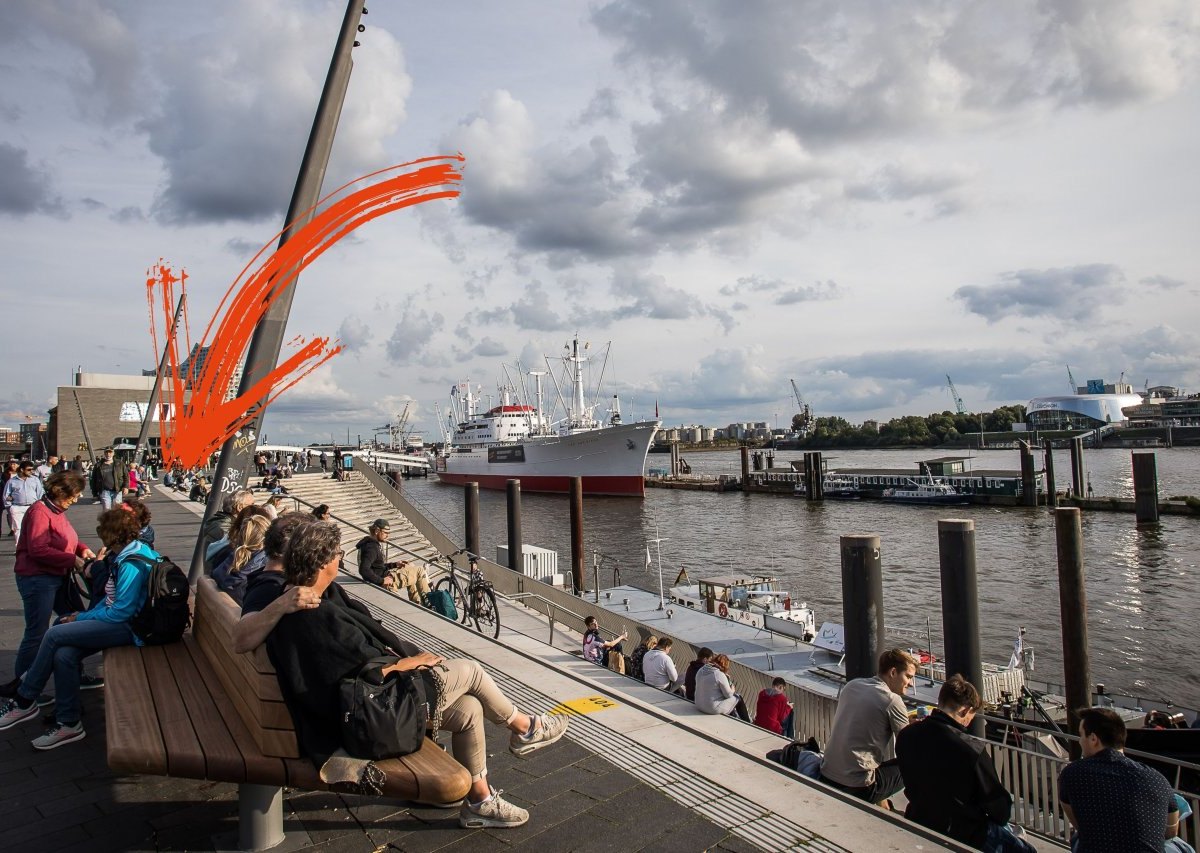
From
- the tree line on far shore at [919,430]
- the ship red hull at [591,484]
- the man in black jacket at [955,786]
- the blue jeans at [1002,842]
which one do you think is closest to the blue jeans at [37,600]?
the man in black jacket at [955,786]

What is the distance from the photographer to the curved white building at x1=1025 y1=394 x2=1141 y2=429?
161250 millimetres

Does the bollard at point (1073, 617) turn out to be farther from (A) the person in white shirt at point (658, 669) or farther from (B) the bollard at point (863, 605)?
(A) the person in white shirt at point (658, 669)

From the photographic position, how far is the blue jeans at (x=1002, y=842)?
3.70 m

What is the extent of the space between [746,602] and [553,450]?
5397 centimetres

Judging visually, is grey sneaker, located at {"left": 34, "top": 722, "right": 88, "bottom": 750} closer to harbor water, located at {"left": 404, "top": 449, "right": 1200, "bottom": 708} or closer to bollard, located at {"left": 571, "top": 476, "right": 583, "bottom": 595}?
harbor water, located at {"left": 404, "top": 449, "right": 1200, "bottom": 708}

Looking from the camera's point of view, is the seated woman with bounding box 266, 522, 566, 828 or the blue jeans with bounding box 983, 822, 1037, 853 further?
the blue jeans with bounding box 983, 822, 1037, 853

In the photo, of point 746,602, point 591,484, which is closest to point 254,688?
point 746,602

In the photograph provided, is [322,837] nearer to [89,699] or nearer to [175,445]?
[89,699]

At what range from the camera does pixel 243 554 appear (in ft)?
17.1

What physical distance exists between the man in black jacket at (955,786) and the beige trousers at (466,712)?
2.17 metres

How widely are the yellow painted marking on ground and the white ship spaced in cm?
5044

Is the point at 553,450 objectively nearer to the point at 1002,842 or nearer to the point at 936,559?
the point at 936,559

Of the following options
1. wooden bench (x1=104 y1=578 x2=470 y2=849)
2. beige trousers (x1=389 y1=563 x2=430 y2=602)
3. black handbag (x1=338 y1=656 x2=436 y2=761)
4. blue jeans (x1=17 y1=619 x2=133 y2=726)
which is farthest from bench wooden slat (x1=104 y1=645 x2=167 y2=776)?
beige trousers (x1=389 y1=563 x2=430 y2=602)

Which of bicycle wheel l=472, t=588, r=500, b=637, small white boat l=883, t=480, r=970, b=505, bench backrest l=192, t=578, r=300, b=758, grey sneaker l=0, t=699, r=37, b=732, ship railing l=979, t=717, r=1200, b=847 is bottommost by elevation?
small white boat l=883, t=480, r=970, b=505
